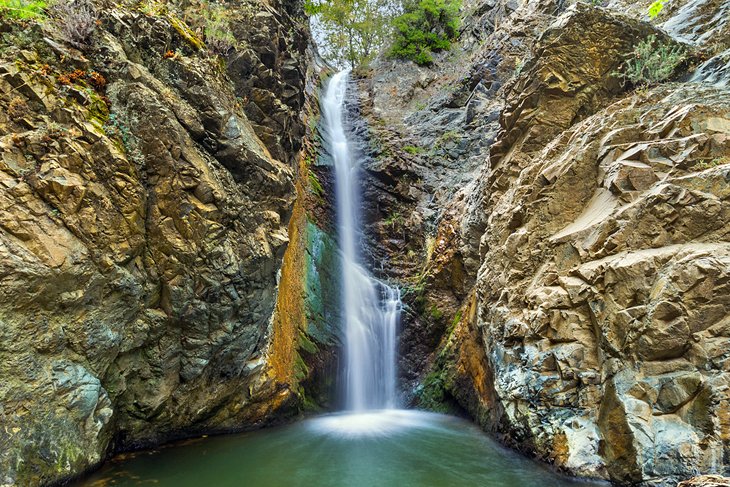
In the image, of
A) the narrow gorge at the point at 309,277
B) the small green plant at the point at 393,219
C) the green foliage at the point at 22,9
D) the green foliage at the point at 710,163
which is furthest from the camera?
the small green plant at the point at 393,219

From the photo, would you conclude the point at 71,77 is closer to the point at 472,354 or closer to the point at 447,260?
the point at 472,354

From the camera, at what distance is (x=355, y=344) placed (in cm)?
1312

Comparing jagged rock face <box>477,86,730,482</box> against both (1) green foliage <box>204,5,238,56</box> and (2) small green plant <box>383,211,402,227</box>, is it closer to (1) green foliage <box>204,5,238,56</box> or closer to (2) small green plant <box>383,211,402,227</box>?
(1) green foliage <box>204,5,238,56</box>

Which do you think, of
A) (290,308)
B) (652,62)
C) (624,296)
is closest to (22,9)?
(290,308)

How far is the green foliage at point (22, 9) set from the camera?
6.45 metres

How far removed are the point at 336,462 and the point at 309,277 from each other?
6147 mm

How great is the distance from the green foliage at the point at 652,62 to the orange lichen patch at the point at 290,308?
9.18 meters

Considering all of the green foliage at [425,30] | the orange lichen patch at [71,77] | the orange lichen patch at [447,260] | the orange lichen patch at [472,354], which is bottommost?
the orange lichen patch at [472,354]

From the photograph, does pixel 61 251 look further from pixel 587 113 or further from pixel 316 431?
pixel 587 113

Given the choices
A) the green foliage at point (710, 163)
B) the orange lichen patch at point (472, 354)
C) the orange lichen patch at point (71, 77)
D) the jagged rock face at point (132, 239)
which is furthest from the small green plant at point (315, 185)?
the green foliage at point (710, 163)

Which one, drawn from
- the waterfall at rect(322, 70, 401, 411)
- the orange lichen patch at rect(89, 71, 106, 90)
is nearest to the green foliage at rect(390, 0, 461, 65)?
the waterfall at rect(322, 70, 401, 411)

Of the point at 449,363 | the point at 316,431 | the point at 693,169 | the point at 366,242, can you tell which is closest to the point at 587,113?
the point at 693,169

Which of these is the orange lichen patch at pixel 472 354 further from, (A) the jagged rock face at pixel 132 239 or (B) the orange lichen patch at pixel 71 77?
(B) the orange lichen patch at pixel 71 77

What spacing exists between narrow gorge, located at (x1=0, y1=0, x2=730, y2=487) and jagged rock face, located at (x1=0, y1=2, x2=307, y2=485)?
4 cm
